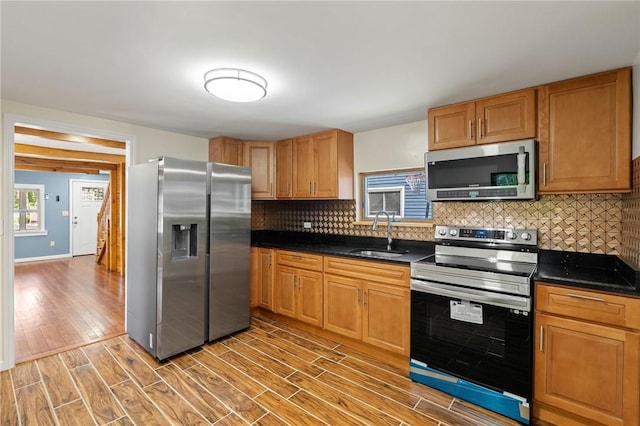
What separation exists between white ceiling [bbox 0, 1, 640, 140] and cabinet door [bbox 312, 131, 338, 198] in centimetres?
81

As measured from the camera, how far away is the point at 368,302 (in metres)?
2.74

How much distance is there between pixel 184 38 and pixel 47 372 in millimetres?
2759

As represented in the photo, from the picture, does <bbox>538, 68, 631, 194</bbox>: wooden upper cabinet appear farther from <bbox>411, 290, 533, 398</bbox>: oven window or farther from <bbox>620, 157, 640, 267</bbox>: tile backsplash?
<bbox>411, 290, 533, 398</bbox>: oven window

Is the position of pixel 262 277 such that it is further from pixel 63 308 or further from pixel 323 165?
pixel 63 308

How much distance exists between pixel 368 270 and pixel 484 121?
1.55 metres

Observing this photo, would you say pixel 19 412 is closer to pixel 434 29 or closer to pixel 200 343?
pixel 200 343

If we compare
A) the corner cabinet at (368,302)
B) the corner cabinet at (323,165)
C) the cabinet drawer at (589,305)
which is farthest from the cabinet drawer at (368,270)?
the cabinet drawer at (589,305)

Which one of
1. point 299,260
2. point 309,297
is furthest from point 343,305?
point 299,260

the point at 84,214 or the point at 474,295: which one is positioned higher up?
the point at 84,214

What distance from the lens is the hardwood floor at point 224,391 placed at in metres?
1.93

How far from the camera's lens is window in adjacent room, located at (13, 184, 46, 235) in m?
7.07

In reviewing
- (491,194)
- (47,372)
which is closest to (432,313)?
(491,194)

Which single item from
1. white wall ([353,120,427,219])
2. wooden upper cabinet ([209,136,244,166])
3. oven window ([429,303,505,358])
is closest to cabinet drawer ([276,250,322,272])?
white wall ([353,120,427,219])

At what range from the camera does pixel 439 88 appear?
224 centimetres
